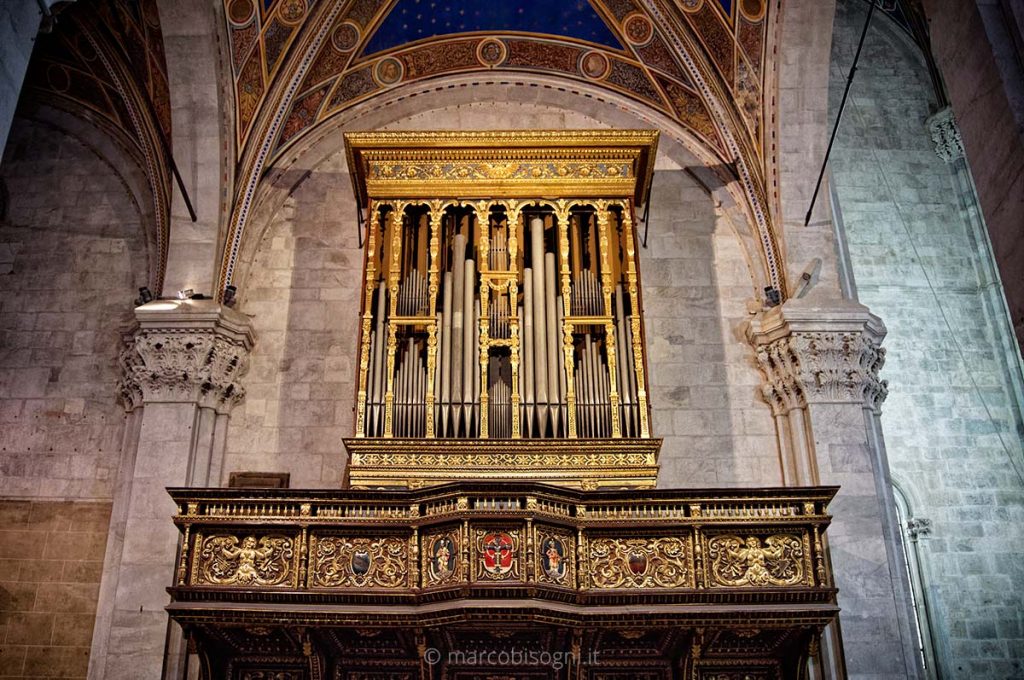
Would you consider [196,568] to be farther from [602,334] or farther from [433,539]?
[602,334]

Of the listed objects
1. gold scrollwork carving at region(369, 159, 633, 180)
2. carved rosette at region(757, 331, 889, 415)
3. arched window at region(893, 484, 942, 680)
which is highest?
gold scrollwork carving at region(369, 159, 633, 180)

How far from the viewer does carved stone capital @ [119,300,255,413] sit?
39.8 feet

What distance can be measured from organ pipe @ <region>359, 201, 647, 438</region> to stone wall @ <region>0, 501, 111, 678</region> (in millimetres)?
3838

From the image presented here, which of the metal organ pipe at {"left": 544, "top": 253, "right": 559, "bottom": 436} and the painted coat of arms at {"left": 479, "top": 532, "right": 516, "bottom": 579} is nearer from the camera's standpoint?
the painted coat of arms at {"left": 479, "top": 532, "right": 516, "bottom": 579}

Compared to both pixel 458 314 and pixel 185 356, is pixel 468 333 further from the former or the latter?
pixel 185 356

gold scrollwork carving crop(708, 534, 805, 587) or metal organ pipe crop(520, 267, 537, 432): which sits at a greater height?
metal organ pipe crop(520, 267, 537, 432)

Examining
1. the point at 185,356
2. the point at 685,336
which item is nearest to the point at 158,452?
the point at 185,356

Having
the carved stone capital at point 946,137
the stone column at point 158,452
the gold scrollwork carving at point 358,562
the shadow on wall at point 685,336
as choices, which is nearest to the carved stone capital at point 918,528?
the shadow on wall at point 685,336

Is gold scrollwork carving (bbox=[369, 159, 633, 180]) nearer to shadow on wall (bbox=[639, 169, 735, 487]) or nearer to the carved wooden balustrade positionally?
shadow on wall (bbox=[639, 169, 735, 487])

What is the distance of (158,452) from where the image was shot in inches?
464

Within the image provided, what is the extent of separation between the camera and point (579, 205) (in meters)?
12.3

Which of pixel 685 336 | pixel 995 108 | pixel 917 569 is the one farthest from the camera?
pixel 917 569

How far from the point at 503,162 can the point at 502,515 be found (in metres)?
4.82

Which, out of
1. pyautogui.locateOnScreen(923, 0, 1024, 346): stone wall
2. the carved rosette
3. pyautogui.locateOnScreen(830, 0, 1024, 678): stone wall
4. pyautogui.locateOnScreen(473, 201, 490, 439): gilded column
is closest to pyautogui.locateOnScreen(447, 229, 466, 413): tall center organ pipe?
pyautogui.locateOnScreen(473, 201, 490, 439): gilded column
